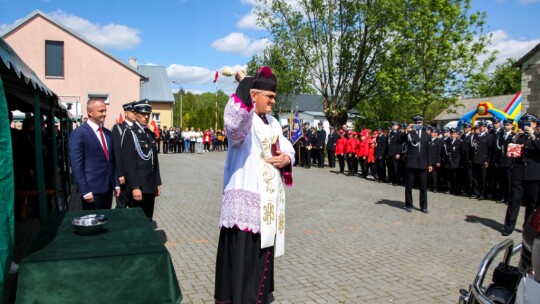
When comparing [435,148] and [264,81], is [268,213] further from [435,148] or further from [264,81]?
[435,148]

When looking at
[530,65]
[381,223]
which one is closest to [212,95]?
[530,65]

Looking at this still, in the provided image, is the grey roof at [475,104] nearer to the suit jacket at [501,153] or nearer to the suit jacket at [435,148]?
the suit jacket at [435,148]

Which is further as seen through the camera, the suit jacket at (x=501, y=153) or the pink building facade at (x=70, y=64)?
the pink building facade at (x=70, y=64)

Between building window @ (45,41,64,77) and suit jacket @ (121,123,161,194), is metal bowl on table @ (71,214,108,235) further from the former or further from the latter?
building window @ (45,41,64,77)

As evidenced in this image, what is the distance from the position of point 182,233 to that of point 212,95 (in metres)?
130

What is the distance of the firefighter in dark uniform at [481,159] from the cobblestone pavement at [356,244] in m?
0.73

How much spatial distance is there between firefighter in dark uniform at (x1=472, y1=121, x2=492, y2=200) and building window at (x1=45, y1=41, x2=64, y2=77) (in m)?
30.6

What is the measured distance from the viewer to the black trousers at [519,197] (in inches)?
302

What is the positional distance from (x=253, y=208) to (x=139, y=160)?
289 centimetres

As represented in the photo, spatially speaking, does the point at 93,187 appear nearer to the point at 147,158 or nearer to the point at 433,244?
the point at 147,158

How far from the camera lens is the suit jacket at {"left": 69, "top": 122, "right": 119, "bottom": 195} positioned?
17.7 ft

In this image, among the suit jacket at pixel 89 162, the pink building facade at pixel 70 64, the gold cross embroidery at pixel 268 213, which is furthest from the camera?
the pink building facade at pixel 70 64

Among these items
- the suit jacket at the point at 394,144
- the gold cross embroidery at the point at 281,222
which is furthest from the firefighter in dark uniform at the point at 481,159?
the gold cross embroidery at the point at 281,222

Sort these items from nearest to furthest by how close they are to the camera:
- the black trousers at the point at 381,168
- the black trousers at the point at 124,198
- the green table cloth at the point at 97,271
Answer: the green table cloth at the point at 97,271 → the black trousers at the point at 124,198 → the black trousers at the point at 381,168
